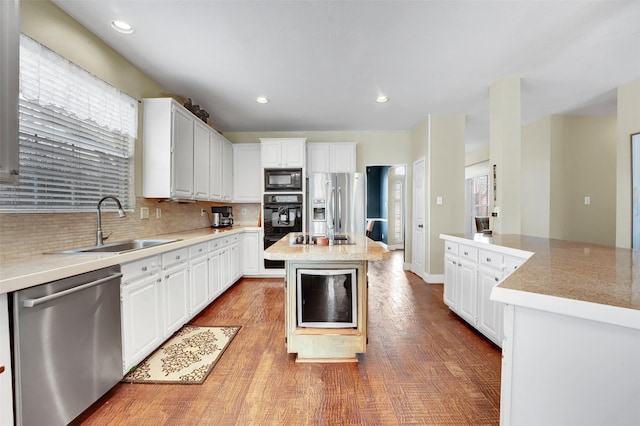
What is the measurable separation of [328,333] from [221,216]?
305 cm

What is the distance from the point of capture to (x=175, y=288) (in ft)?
7.80

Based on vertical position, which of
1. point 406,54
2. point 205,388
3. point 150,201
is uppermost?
point 406,54

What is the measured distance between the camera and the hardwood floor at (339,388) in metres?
1.51

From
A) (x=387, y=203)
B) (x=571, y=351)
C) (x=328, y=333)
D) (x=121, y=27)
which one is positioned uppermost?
(x=121, y=27)

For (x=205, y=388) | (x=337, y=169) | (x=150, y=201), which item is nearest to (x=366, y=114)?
(x=337, y=169)

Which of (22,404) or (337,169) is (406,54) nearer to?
(337,169)

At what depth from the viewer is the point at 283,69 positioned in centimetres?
275

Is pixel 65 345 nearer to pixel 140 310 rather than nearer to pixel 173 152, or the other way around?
pixel 140 310

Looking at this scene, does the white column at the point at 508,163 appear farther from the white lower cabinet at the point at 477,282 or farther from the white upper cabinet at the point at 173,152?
the white upper cabinet at the point at 173,152

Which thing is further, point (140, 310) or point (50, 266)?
point (140, 310)

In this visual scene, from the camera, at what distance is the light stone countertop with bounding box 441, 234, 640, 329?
764 millimetres

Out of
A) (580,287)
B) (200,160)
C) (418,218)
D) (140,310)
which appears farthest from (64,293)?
(418,218)

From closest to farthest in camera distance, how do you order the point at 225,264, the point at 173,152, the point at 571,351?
the point at 571,351, the point at 173,152, the point at 225,264

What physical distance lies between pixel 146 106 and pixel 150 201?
3.23 ft
